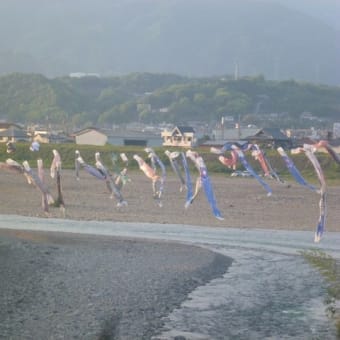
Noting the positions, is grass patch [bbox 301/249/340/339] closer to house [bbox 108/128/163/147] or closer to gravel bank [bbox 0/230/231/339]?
gravel bank [bbox 0/230/231/339]

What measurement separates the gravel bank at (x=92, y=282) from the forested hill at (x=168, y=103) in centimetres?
7698

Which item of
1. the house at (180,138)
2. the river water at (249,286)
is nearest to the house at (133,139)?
the house at (180,138)

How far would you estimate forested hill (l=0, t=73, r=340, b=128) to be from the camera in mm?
108562

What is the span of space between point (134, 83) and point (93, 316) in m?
145

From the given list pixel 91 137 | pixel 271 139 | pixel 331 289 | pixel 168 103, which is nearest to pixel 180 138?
pixel 91 137

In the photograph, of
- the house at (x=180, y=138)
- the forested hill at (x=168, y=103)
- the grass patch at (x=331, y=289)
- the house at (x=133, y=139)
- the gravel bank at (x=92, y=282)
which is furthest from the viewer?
the forested hill at (x=168, y=103)

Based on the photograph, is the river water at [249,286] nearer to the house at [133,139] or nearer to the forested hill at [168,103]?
the house at [133,139]

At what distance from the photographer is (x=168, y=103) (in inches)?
4719

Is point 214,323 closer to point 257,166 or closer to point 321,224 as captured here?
point 321,224

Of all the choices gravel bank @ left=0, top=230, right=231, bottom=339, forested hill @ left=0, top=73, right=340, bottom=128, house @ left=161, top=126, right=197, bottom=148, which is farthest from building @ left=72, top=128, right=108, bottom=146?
gravel bank @ left=0, top=230, right=231, bottom=339

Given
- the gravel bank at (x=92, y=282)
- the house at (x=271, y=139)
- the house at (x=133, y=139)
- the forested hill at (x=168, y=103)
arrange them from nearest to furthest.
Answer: the gravel bank at (x=92, y=282) < the house at (x=271, y=139) < the house at (x=133, y=139) < the forested hill at (x=168, y=103)

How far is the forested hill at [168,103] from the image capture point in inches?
4274

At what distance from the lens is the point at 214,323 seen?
1046cm

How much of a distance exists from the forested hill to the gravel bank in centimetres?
7698
